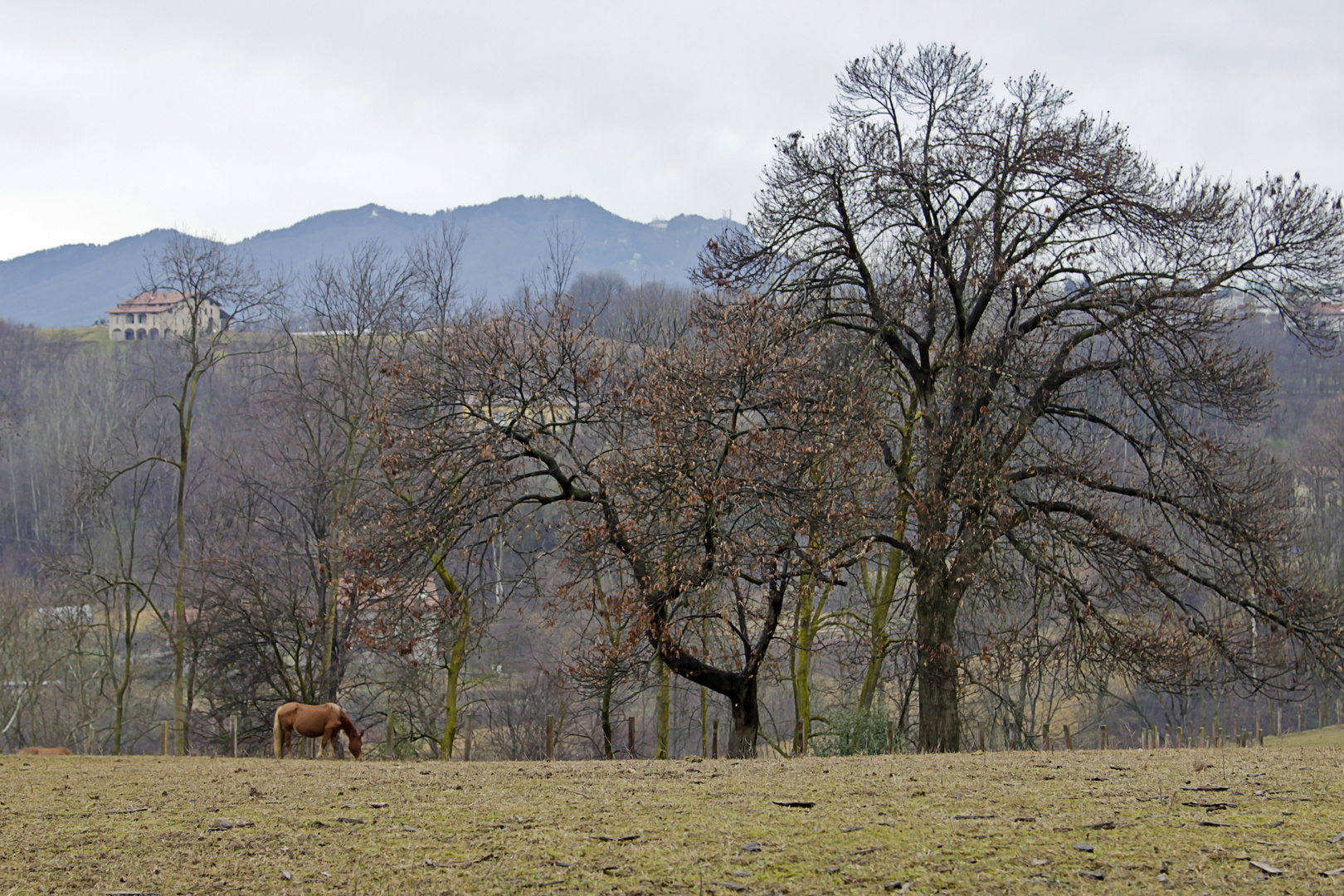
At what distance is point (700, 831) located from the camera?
6738mm

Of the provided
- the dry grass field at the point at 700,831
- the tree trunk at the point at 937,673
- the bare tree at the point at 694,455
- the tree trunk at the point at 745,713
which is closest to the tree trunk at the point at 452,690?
the bare tree at the point at 694,455

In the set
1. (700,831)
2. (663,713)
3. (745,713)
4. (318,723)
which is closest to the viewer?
(700,831)

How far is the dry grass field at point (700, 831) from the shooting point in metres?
5.48

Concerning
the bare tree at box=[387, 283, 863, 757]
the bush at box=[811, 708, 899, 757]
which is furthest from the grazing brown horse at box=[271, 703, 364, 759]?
the bush at box=[811, 708, 899, 757]

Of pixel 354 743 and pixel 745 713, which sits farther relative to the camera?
pixel 745 713

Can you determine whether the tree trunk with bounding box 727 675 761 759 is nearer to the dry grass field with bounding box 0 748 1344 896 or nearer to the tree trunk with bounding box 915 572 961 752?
the tree trunk with bounding box 915 572 961 752

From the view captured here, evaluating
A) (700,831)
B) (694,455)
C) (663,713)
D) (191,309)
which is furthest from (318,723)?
(191,309)

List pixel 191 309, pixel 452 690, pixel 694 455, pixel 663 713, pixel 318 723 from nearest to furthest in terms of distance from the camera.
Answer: pixel 694 455, pixel 318 723, pixel 452 690, pixel 663 713, pixel 191 309

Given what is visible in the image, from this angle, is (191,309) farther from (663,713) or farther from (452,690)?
(663,713)

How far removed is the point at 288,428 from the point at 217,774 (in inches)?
997

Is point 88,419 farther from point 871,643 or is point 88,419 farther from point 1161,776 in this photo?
point 1161,776

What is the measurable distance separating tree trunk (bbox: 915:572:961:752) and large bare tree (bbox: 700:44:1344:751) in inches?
1.4

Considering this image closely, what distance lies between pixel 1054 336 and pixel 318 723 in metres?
12.9

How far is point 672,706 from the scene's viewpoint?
146 ft
